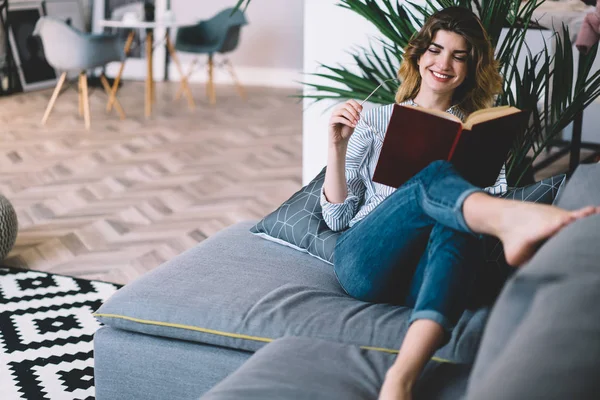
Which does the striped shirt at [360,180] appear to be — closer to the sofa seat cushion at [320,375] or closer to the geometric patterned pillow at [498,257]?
the geometric patterned pillow at [498,257]

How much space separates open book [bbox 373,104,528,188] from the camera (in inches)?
80.3

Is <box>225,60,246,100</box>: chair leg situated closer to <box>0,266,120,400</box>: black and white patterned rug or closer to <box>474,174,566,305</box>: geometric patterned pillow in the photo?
<box>0,266,120,400</box>: black and white patterned rug

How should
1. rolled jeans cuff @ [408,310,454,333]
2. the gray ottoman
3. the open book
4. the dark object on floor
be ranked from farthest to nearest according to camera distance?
the dark object on floor → the open book → rolled jeans cuff @ [408,310,454,333] → the gray ottoman

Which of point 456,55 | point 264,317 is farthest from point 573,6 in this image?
point 264,317

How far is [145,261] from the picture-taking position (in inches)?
138

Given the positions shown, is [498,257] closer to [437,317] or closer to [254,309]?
[437,317]

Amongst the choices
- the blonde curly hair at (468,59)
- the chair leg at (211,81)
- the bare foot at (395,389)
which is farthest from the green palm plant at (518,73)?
the chair leg at (211,81)

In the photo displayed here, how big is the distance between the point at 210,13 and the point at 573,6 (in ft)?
13.7

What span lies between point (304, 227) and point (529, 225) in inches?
40.5

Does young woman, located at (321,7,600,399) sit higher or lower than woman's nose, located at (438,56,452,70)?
lower

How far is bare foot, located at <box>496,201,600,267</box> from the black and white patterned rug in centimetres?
139

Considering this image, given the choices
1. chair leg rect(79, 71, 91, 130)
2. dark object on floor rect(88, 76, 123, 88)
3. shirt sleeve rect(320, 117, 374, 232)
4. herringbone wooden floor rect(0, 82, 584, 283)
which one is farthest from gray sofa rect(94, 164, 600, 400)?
dark object on floor rect(88, 76, 123, 88)

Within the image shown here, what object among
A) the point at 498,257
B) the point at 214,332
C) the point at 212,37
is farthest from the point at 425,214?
the point at 212,37

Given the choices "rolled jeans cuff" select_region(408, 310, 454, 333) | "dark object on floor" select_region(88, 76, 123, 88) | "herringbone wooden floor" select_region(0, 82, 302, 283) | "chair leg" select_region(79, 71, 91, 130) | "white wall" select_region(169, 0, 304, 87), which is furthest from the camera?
"white wall" select_region(169, 0, 304, 87)
